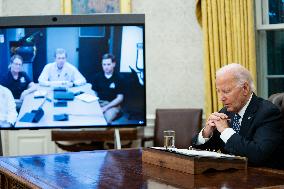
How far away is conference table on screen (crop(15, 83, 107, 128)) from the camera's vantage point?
4188 millimetres

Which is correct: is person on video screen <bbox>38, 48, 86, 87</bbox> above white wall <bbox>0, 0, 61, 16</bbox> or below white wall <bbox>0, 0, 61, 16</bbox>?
below

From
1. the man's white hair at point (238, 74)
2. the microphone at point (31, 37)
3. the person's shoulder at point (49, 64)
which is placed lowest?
the man's white hair at point (238, 74)

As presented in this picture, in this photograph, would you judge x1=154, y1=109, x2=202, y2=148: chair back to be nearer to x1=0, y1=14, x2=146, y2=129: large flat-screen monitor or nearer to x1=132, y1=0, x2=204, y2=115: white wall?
x1=132, y1=0, x2=204, y2=115: white wall

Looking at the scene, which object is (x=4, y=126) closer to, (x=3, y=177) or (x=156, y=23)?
(x=3, y=177)

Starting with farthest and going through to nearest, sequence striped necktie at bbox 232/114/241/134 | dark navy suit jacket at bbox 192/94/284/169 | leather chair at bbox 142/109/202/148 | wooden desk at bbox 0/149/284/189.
A: leather chair at bbox 142/109/202/148 < striped necktie at bbox 232/114/241/134 < dark navy suit jacket at bbox 192/94/284/169 < wooden desk at bbox 0/149/284/189

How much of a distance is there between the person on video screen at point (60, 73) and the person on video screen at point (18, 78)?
106 mm

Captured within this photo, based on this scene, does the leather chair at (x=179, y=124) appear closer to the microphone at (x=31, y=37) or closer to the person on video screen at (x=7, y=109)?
the person on video screen at (x=7, y=109)

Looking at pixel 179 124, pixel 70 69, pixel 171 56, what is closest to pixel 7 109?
pixel 70 69

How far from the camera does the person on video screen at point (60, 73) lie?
4160mm

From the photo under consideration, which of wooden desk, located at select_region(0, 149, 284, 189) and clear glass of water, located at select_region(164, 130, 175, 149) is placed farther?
clear glass of water, located at select_region(164, 130, 175, 149)

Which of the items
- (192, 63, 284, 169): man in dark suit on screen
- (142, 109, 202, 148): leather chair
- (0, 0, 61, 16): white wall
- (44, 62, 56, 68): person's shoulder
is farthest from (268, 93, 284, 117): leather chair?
(0, 0, 61, 16): white wall

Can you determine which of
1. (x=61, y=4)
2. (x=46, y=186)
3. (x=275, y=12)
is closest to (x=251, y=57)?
(x=275, y=12)

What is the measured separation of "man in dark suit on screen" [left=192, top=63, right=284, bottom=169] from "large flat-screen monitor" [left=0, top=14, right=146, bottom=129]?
4.46 feet

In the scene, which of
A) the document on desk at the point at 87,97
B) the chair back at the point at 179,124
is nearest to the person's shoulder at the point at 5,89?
the document on desk at the point at 87,97
